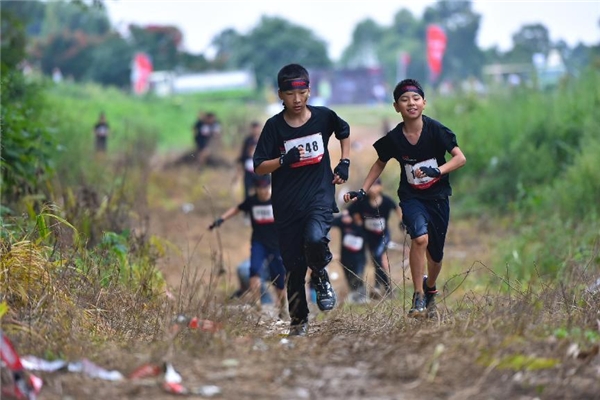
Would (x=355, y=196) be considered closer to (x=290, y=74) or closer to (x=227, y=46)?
(x=290, y=74)

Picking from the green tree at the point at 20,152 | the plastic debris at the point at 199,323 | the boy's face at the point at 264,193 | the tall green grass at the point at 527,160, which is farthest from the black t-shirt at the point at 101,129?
the plastic debris at the point at 199,323

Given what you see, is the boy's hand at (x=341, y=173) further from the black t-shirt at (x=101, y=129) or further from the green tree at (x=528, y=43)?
the green tree at (x=528, y=43)

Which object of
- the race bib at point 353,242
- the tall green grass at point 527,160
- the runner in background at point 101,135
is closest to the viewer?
the race bib at point 353,242

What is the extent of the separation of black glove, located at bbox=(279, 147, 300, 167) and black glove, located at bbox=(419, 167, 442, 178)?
0.98 metres

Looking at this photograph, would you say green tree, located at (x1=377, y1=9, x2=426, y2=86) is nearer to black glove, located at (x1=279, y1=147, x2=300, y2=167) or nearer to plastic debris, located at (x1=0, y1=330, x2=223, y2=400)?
black glove, located at (x1=279, y1=147, x2=300, y2=167)

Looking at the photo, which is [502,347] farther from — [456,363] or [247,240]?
[247,240]

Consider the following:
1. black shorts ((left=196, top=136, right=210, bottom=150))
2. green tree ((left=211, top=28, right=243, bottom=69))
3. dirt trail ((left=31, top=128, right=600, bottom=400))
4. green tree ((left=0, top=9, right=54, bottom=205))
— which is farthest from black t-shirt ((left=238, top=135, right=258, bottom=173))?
green tree ((left=211, top=28, right=243, bottom=69))

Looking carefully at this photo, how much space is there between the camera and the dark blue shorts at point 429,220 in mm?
8039

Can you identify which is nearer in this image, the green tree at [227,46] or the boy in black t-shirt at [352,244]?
the boy in black t-shirt at [352,244]

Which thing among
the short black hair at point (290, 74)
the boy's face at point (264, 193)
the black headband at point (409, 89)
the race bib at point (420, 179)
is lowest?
the boy's face at point (264, 193)

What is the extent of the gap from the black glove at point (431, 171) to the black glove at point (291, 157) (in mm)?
985

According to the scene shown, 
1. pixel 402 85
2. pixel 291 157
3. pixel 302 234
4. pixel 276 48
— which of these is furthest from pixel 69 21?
pixel 291 157

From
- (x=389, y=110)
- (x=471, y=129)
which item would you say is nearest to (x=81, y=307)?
(x=471, y=129)

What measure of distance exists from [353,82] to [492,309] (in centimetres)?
5908
